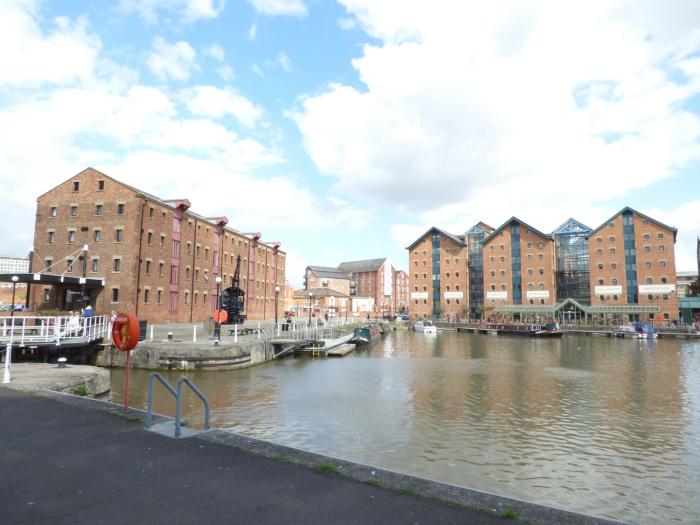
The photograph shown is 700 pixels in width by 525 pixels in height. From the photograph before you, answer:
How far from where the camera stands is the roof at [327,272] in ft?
446

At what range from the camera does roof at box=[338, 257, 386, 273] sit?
13938 cm

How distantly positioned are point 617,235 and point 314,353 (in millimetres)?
65346

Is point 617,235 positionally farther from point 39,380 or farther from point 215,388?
point 39,380

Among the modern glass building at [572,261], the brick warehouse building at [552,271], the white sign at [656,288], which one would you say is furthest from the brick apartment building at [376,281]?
the white sign at [656,288]

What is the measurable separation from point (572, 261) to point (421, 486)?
8918 cm

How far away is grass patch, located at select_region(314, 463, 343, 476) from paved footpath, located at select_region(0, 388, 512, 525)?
4.3 inches

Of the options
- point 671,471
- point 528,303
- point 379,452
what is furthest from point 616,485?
point 528,303

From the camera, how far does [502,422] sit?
53.5 feet

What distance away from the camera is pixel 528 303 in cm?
8431

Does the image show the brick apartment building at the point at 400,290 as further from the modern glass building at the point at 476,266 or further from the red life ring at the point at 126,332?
the red life ring at the point at 126,332

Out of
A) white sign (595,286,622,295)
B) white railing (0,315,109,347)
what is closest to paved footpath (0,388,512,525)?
white railing (0,315,109,347)

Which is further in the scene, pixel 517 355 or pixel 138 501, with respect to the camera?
pixel 517 355

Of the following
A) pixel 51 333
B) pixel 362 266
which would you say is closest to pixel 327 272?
pixel 362 266

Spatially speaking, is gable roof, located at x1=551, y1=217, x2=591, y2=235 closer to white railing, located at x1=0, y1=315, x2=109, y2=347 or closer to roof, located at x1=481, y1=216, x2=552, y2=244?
roof, located at x1=481, y1=216, x2=552, y2=244
